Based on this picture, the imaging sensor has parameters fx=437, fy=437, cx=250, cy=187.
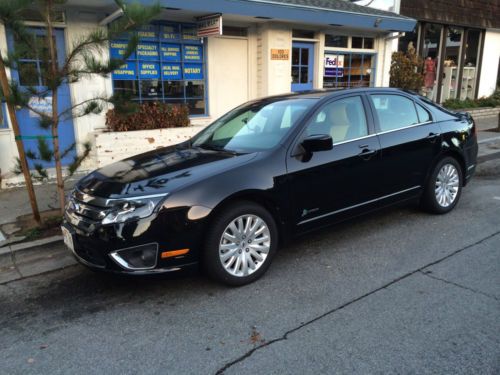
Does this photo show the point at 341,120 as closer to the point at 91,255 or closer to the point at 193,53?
the point at 91,255

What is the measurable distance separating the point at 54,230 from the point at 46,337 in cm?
226

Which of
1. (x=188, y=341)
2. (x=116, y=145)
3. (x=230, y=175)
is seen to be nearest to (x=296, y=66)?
(x=116, y=145)

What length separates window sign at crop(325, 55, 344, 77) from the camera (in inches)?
456

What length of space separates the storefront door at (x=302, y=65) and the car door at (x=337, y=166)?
6604mm

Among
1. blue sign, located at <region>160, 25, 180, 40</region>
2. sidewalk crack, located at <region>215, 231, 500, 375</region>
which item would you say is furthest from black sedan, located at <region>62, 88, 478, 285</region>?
blue sign, located at <region>160, 25, 180, 40</region>

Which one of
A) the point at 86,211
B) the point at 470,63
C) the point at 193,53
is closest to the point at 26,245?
the point at 86,211

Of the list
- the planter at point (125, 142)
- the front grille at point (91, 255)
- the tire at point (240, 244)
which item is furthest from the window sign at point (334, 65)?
the front grille at point (91, 255)

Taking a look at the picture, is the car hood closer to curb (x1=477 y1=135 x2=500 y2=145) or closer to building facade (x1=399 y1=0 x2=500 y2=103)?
curb (x1=477 y1=135 x2=500 y2=145)

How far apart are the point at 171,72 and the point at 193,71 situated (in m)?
0.53

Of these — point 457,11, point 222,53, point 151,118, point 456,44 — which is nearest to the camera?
point 151,118

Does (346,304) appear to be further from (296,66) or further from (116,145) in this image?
(296,66)

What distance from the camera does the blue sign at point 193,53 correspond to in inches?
364

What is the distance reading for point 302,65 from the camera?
438 inches

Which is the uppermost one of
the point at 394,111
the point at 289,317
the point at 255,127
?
the point at 394,111
